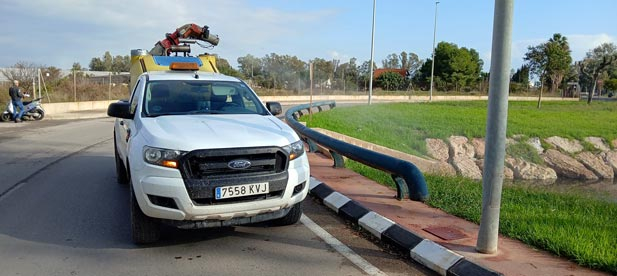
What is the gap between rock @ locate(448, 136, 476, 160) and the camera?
18.9m

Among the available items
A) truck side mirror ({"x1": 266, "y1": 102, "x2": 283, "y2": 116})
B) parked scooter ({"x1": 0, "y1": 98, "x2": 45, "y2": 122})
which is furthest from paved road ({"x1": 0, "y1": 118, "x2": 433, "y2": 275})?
parked scooter ({"x1": 0, "y1": 98, "x2": 45, "y2": 122})

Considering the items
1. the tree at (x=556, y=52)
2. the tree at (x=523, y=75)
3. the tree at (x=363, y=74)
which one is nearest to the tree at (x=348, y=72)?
the tree at (x=363, y=74)

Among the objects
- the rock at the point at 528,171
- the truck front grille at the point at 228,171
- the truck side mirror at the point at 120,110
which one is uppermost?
the truck side mirror at the point at 120,110

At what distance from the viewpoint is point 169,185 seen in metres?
4.20

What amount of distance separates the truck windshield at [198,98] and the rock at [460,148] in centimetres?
1412

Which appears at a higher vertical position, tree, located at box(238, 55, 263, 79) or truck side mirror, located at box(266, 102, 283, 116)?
tree, located at box(238, 55, 263, 79)

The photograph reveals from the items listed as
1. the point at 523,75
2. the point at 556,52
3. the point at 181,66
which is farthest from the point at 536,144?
the point at 523,75

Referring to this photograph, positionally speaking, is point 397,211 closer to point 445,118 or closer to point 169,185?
point 169,185

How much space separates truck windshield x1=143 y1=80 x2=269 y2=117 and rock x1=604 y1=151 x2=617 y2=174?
1894cm

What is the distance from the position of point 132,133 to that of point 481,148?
17.0 m

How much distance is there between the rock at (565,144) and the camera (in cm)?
2062

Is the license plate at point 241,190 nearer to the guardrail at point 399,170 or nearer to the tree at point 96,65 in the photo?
the guardrail at point 399,170

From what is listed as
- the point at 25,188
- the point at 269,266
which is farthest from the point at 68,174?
the point at 269,266

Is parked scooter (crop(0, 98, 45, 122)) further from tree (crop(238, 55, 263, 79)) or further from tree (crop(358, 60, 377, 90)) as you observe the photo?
tree (crop(358, 60, 377, 90))
